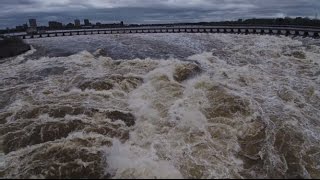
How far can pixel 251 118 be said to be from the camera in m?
19.8

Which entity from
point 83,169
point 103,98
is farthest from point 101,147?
point 103,98

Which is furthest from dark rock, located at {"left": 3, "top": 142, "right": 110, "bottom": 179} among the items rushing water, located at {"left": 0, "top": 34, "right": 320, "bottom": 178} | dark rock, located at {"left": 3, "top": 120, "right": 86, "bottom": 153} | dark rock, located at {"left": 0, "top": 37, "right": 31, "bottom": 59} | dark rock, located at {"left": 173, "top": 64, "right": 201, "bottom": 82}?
dark rock, located at {"left": 0, "top": 37, "right": 31, "bottom": 59}

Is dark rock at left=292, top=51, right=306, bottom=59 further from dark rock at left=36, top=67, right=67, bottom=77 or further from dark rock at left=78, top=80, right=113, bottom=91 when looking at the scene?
dark rock at left=36, top=67, right=67, bottom=77

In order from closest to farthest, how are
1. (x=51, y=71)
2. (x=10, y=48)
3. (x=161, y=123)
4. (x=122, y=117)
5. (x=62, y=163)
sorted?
(x=62, y=163)
(x=161, y=123)
(x=122, y=117)
(x=51, y=71)
(x=10, y=48)

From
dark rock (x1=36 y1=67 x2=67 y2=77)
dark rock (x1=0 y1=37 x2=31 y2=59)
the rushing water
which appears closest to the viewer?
the rushing water

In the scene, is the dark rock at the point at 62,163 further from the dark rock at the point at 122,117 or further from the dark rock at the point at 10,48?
the dark rock at the point at 10,48

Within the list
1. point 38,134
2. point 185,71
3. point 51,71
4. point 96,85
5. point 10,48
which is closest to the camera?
point 38,134

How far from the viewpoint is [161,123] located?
18703 mm

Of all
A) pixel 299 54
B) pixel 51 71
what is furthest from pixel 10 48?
pixel 299 54

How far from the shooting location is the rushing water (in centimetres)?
1466

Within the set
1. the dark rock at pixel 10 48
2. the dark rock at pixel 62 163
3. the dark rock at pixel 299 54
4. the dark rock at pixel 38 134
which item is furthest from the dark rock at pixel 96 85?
the dark rock at pixel 10 48

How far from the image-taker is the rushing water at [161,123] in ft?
48.1

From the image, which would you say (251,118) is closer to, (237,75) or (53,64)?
(237,75)

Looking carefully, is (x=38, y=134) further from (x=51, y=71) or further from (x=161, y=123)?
(x=51, y=71)
